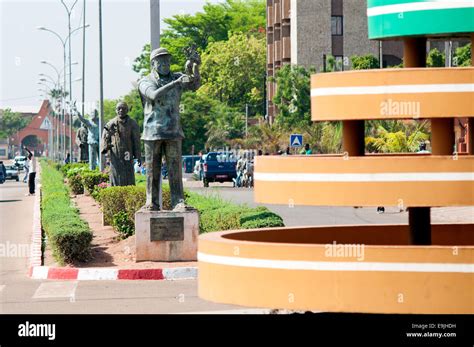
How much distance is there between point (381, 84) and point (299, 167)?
104 cm

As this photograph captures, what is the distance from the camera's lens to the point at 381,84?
11.9 metres

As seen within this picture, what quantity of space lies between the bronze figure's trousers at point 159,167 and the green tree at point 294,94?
51.4 metres

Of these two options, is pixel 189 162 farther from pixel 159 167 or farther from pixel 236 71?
pixel 159 167

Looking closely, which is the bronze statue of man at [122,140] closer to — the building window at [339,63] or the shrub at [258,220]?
the shrub at [258,220]

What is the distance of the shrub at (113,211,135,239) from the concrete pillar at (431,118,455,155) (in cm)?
1318

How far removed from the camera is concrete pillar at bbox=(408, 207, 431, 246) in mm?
12930

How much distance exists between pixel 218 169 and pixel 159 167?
1636 inches

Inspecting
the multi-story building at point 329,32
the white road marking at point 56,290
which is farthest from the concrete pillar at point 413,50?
the multi-story building at point 329,32

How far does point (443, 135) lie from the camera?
12.5 metres

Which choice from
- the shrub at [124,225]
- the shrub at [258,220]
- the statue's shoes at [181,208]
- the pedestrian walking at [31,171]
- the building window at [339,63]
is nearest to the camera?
the shrub at [258,220]

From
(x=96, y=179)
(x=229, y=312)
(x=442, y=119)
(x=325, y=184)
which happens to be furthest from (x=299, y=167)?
(x=96, y=179)

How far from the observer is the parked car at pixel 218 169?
207 feet
